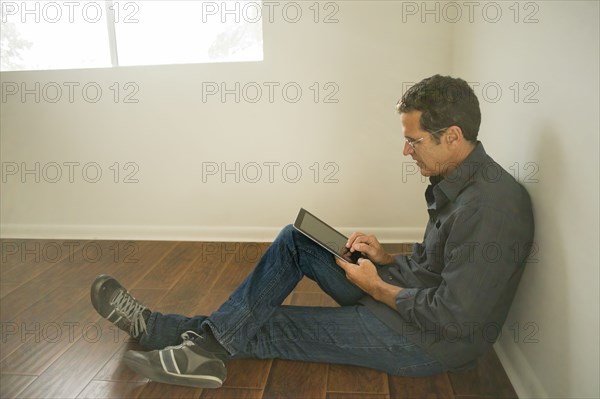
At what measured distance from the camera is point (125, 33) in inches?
126

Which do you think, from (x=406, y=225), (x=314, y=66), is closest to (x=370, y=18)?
(x=314, y=66)

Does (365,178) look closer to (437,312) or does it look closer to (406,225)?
(406,225)

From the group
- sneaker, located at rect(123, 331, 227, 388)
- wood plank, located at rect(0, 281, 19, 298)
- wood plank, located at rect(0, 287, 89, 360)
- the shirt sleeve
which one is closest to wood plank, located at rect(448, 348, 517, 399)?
the shirt sleeve

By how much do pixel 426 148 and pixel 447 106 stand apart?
0.47 ft

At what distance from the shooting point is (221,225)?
3.28m

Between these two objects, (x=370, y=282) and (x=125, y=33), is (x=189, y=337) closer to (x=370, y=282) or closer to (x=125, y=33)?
(x=370, y=282)

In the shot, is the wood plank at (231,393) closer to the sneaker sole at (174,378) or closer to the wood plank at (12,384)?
the sneaker sole at (174,378)

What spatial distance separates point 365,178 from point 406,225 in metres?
0.36

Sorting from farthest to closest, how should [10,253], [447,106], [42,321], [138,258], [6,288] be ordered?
[10,253] → [138,258] → [6,288] → [42,321] → [447,106]

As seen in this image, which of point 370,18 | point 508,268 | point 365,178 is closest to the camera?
point 508,268

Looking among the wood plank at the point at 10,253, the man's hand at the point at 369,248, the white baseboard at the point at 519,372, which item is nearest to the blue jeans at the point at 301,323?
the man's hand at the point at 369,248

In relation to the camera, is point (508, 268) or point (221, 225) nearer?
point (508, 268)

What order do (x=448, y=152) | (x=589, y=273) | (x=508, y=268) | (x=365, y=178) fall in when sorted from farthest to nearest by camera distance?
1. (x=365, y=178)
2. (x=448, y=152)
3. (x=508, y=268)
4. (x=589, y=273)

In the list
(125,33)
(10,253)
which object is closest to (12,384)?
(10,253)
